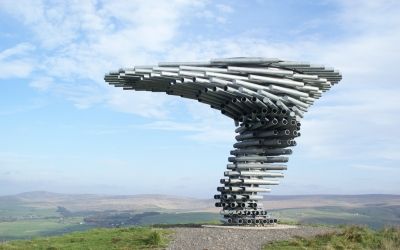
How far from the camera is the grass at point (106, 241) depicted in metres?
19.1

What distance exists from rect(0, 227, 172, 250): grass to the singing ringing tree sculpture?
4.51 metres

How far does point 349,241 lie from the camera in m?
19.5

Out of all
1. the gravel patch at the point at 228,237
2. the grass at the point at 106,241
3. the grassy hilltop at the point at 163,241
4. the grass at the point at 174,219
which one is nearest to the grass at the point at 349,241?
the grassy hilltop at the point at 163,241

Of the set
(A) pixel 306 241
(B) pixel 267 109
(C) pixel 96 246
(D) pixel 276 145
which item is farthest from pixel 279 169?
(C) pixel 96 246

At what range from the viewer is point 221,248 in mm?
18078

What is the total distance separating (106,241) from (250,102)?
908 cm

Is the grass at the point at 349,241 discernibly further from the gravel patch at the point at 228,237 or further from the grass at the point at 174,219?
the grass at the point at 174,219

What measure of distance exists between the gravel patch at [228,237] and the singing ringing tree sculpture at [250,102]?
2.25 meters

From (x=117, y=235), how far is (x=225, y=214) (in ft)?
18.0

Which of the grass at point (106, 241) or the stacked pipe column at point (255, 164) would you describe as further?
the stacked pipe column at point (255, 164)

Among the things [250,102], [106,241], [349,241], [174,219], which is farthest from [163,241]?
[174,219]

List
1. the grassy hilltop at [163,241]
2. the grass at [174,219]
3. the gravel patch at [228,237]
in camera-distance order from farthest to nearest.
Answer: the grass at [174,219]
the grassy hilltop at [163,241]
the gravel patch at [228,237]

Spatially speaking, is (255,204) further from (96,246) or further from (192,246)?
(96,246)

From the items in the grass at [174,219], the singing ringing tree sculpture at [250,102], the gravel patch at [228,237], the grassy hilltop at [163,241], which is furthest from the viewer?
the grass at [174,219]
